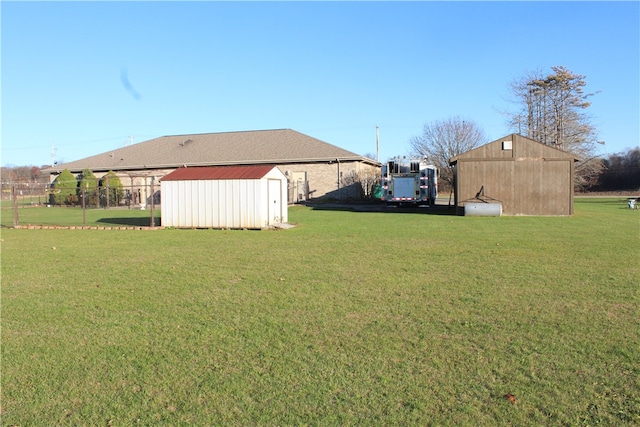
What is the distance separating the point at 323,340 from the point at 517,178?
66.9 feet

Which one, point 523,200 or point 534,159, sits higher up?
point 534,159

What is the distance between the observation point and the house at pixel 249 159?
37312 mm

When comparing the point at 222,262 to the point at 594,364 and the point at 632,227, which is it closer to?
the point at 594,364

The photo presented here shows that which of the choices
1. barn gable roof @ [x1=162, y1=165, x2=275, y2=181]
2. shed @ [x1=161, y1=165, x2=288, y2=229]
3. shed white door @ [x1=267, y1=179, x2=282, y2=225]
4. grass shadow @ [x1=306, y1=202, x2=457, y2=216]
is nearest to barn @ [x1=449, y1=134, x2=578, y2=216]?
grass shadow @ [x1=306, y1=202, x2=457, y2=216]

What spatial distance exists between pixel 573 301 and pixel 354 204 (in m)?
28.4

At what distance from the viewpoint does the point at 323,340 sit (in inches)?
202

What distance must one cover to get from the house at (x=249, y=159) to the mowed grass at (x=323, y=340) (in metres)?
27.1

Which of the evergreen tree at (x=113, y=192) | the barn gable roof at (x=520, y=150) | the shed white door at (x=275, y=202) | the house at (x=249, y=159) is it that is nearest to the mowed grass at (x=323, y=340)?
the shed white door at (x=275, y=202)

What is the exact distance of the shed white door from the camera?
1849cm

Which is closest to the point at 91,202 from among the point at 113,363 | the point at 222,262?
the point at 222,262

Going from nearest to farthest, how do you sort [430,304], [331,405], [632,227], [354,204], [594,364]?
[331,405] → [594,364] → [430,304] → [632,227] → [354,204]

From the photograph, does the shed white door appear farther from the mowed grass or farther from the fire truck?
the fire truck

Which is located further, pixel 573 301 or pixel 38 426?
pixel 573 301

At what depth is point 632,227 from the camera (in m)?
16.8
